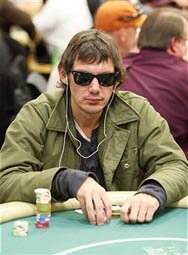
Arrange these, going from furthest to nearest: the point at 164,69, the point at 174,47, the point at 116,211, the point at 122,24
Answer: the point at 122,24 → the point at 174,47 → the point at 164,69 → the point at 116,211

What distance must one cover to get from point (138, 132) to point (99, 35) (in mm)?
433

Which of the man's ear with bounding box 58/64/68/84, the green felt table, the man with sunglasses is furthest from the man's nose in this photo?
the green felt table

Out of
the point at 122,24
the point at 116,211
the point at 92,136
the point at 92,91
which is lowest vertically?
the point at 116,211

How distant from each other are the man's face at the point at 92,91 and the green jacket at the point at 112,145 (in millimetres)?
121

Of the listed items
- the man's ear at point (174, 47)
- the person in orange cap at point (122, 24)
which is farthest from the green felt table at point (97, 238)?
the person in orange cap at point (122, 24)

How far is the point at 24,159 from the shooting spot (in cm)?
272

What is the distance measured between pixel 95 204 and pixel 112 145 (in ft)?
1.86

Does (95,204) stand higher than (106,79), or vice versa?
(106,79)

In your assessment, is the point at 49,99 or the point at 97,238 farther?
the point at 49,99

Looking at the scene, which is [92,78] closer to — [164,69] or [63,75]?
[63,75]

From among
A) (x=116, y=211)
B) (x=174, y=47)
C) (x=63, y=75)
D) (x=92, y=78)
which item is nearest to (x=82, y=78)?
(x=92, y=78)

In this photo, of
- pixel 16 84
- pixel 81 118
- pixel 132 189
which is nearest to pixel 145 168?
pixel 132 189

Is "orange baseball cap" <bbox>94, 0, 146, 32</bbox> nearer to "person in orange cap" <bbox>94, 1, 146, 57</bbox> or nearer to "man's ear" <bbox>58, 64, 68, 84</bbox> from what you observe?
"person in orange cap" <bbox>94, 1, 146, 57</bbox>

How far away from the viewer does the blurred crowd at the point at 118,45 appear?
3.94m
